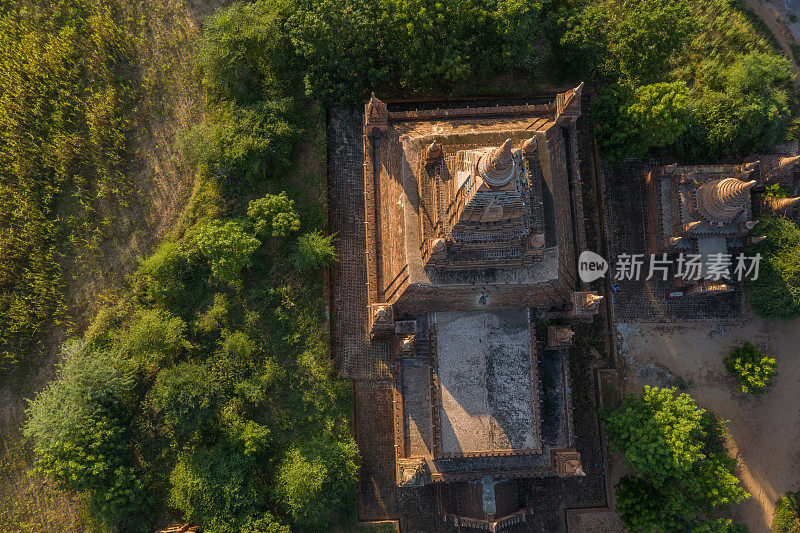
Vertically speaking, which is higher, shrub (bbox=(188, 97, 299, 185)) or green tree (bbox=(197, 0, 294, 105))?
green tree (bbox=(197, 0, 294, 105))

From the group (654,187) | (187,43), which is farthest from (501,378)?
(187,43)

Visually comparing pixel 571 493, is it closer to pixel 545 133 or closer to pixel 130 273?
pixel 545 133

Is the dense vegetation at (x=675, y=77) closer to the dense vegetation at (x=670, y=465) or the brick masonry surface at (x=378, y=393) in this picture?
the brick masonry surface at (x=378, y=393)

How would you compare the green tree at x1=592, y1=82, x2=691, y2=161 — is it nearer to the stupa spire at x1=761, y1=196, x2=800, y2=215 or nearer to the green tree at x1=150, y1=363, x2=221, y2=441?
the stupa spire at x1=761, y1=196, x2=800, y2=215

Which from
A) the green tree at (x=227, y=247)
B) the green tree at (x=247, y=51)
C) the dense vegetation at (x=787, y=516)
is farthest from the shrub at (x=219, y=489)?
the dense vegetation at (x=787, y=516)

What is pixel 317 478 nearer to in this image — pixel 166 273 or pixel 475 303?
pixel 475 303

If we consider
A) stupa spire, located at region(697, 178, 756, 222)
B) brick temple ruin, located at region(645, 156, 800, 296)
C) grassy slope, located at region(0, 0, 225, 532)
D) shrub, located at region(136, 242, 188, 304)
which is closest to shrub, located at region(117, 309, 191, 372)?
shrub, located at region(136, 242, 188, 304)
